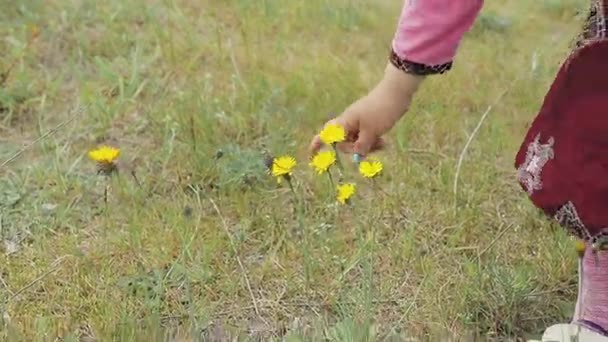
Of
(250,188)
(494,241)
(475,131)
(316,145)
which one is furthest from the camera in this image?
(475,131)

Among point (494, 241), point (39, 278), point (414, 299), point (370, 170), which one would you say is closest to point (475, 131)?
point (494, 241)

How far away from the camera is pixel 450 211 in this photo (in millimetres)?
1963

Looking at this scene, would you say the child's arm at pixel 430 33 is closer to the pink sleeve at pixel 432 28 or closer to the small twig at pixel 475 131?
the pink sleeve at pixel 432 28

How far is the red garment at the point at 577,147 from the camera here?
4.82ft

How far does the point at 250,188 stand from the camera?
2047mm

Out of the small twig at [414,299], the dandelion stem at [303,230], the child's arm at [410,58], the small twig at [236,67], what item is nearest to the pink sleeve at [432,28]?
the child's arm at [410,58]

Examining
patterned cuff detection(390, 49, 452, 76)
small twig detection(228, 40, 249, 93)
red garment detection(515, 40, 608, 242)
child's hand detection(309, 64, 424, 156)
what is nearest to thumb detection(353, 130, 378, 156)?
child's hand detection(309, 64, 424, 156)

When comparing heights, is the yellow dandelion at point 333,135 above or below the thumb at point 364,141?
above

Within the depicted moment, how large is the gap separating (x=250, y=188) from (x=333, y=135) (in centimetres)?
53

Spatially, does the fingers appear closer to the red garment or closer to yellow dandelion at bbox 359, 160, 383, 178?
yellow dandelion at bbox 359, 160, 383, 178

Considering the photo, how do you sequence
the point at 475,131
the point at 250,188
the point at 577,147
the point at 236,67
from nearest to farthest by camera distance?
the point at 577,147 < the point at 250,188 < the point at 475,131 < the point at 236,67

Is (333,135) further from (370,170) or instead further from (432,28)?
(432,28)

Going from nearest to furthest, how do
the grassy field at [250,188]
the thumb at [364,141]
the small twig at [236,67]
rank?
the thumb at [364,141]
the grassy field at [250,188]
the small twig at [236,67]

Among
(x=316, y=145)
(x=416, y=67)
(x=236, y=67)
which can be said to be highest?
(x=416, y=67)
